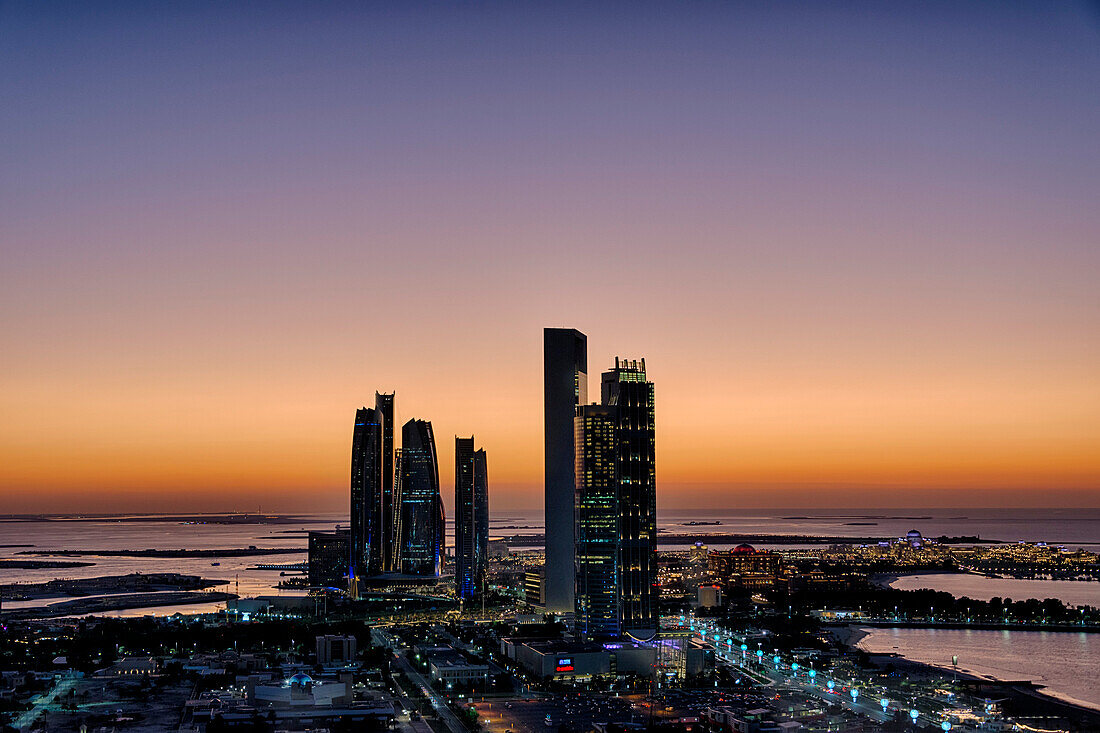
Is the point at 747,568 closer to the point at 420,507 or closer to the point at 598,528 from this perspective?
the point at 420,507

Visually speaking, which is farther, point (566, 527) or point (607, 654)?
point (566, 527)

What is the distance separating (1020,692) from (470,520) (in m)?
34.4

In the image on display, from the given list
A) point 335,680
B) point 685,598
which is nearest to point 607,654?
point 335,680

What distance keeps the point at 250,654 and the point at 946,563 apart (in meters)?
54.2

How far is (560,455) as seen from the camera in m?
41.3

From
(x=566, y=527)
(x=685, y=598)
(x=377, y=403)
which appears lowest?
(x=685, y=598)

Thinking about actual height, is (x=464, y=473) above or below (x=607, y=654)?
above

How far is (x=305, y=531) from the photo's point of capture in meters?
128

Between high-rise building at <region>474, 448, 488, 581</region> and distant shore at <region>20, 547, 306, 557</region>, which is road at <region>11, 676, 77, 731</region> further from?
distant shore at <region>20, 547, 306, 557</region>

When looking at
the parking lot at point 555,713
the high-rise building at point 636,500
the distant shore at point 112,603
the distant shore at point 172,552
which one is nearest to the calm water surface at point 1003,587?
the high-rise building at point 636,500

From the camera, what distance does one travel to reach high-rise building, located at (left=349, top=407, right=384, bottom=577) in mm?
60031

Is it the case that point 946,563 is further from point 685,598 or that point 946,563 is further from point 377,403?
point 377,403

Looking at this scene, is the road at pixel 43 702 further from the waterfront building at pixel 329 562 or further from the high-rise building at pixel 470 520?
the waterfront building at pixel 329 562

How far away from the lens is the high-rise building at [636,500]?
35062 mm
